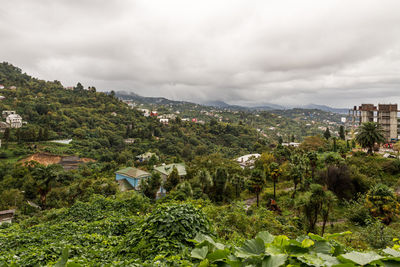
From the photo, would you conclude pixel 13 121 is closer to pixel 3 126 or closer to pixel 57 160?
pixel 3 126

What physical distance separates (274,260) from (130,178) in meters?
35.4

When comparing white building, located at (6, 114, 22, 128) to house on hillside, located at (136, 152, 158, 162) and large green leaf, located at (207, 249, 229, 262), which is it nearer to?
house on hillside, located at (136, 152, 158, 162)

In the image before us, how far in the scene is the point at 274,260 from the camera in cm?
136

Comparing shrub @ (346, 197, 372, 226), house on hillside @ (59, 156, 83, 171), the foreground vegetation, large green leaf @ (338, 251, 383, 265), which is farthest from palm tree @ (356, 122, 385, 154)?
house on hillside @ (59, 156, 83, 171)

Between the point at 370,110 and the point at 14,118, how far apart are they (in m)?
92.4

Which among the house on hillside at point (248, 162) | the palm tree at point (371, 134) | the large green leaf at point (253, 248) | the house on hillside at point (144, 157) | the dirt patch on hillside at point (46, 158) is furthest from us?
the house on hillside at point (144, 157)

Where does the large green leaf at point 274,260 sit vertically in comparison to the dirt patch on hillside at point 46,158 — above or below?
above

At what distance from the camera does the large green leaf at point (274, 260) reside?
132cm

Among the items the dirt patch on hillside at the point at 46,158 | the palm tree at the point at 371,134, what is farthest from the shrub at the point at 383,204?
the dirt patch on hillside at the point at 46,158

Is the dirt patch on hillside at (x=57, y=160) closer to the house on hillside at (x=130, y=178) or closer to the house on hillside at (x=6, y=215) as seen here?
the house on hillside at (x=130, y=178)

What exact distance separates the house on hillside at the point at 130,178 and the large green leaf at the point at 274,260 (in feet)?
110

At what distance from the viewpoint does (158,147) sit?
65.1 m

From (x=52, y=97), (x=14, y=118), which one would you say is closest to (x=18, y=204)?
(x=14, y=118)

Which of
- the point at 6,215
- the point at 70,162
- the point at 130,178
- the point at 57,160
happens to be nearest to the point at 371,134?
the point at 130,178
